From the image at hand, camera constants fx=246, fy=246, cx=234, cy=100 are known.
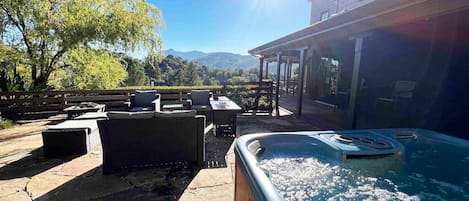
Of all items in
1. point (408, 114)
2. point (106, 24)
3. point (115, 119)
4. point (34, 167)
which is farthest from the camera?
point (106, 24)

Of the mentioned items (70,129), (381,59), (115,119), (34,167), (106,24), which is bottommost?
(34,167)

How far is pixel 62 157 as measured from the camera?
390 centimetres

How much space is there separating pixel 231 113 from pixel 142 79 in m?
33.5

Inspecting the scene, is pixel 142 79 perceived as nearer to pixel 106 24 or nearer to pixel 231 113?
pixel 106 24

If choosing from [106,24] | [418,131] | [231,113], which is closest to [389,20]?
[418,131]

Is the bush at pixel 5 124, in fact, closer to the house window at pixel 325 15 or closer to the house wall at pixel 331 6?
the house wall at pixel 331 6

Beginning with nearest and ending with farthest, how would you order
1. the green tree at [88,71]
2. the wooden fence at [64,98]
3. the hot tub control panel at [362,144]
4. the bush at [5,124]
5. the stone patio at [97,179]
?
the stone patio at [97,179] → the hot tub control panel at [362,144] → the bush at [5,124] → the wooden fence at [64,98] → the green tree at [88,71]

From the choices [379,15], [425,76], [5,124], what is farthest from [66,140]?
[425,76]

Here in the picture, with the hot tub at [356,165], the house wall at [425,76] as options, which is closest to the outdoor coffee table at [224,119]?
the hot tub at [356,165]

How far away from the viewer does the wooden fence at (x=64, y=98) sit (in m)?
6.83

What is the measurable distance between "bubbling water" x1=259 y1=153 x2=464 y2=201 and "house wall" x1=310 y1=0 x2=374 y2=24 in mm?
8646

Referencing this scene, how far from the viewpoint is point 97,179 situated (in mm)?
3178

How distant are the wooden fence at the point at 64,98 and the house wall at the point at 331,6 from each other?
578 centimetres

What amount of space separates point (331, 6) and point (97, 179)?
12.3m
